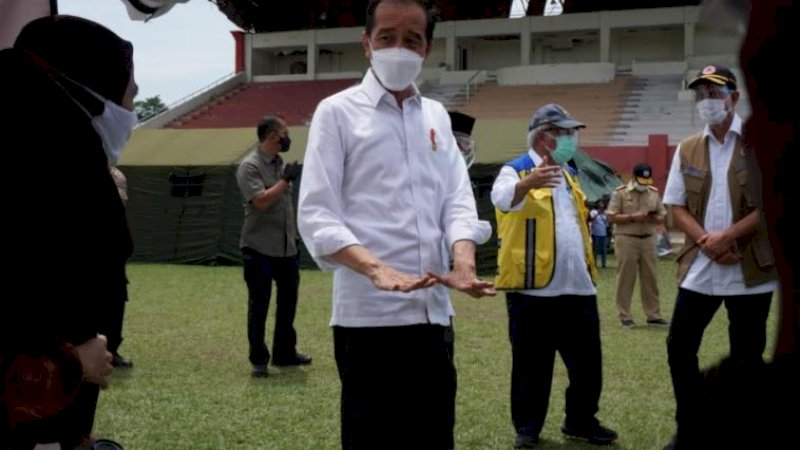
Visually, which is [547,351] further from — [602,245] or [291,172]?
[602,245]

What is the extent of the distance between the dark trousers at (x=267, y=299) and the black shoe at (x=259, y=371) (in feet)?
0.09

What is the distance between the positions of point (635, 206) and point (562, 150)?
547 centimetres

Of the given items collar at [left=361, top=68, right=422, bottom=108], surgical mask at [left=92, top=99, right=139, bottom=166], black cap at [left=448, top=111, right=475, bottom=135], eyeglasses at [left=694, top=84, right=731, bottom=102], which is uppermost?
eyeglasses at [left=694, top=84, right=731, bottom=102]

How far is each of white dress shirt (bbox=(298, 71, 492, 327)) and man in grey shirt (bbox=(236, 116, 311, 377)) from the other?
397 centimetres

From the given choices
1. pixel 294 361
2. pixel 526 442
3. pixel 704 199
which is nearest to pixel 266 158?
pixel 294 361

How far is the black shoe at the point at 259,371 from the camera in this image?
6.71 meters

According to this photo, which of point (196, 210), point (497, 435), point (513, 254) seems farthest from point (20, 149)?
point (196, 210)

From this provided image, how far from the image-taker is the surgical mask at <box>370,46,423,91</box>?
9.57 feet

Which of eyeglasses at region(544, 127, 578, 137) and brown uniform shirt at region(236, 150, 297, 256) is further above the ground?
eyeglasses at region(544, 127, 578, 137)

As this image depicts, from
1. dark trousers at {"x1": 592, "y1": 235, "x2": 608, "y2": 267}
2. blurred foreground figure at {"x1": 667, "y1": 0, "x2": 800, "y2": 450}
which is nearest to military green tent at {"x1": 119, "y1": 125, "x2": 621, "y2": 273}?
dark trousers at {"x1": 592, "y1": 235, "x2": 608, "y2": 267}

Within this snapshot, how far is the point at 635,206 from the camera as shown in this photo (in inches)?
400

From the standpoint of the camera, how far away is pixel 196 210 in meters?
17.5

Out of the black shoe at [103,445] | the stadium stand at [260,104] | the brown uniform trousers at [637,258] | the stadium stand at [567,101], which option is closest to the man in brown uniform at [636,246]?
the brown uniform trousers at [637,258]

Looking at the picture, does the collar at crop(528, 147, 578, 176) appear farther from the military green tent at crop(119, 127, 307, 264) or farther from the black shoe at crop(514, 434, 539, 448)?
the military green tent at crop(119, 127, 307, 264)
